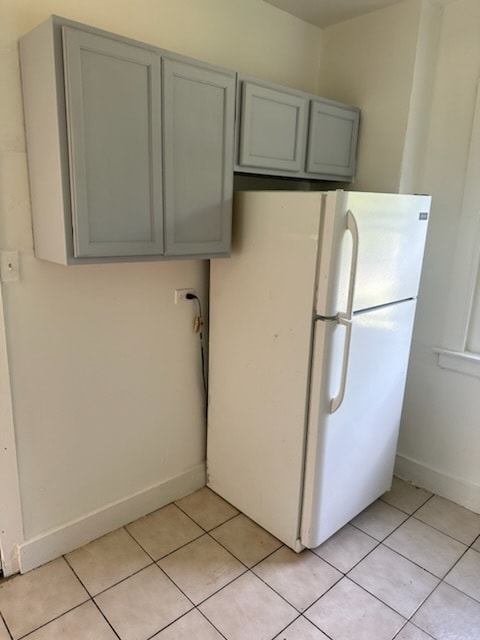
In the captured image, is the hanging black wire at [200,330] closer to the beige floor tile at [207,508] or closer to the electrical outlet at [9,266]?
the beige floor tile at [207,508]

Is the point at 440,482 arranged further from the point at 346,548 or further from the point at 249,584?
the point at 249,584

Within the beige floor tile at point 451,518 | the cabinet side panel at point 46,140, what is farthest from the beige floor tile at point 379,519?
the cabinet side panel at point 46,140

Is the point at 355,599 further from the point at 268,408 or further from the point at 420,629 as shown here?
the point at 268,408

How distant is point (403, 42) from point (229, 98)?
1.04m

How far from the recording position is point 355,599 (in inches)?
70.9

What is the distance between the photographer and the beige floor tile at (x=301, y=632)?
1628mm

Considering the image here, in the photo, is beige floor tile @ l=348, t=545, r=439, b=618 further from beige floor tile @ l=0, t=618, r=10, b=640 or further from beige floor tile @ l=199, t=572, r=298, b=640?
beige floor tile @ l=0, t=618, r=10, b=640

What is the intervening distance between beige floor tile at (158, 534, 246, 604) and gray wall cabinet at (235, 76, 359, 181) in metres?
1.72

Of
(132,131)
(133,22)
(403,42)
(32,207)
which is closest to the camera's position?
(132,131)

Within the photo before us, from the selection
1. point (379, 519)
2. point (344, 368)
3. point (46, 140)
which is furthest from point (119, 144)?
point (379, 519)

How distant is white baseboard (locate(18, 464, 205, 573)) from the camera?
1.89m

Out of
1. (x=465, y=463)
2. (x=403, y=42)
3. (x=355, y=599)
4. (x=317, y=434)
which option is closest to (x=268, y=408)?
(x=317, y=434)

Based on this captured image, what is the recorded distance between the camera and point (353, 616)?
1723 mm

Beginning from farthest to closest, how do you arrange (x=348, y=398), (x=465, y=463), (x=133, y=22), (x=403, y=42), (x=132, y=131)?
(x=465, y=463), (x=403, y=42), (x=348, y=398), (x=133, y=22), (x=132, y=131)
